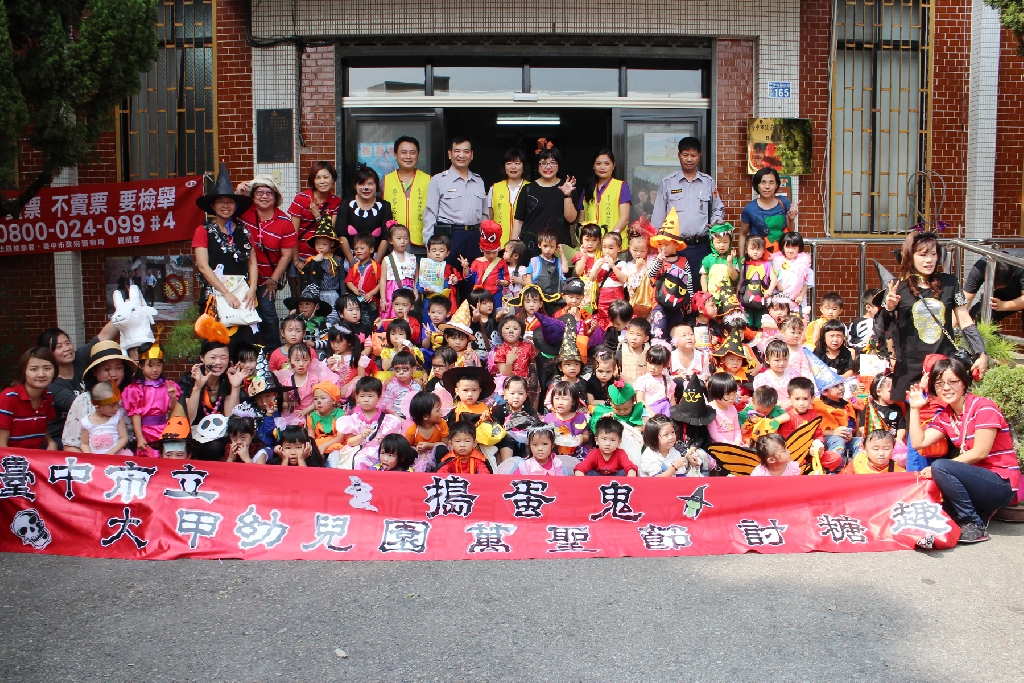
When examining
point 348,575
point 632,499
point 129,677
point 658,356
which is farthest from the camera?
point 658,356

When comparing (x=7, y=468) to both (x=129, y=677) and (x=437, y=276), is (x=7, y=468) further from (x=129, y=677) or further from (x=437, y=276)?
(x=437, y=276)

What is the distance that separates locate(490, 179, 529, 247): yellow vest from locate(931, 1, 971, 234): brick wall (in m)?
4.96

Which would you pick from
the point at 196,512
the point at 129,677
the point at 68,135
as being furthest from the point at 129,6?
the point at 129,677

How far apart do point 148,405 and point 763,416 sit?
175 inches

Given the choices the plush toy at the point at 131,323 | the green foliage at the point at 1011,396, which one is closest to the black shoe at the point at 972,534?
the green foliage at the point at 1011,396

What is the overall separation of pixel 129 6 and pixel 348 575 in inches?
187

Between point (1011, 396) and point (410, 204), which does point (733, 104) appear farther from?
point (1011, 396)

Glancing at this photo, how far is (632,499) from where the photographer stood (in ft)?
17.8

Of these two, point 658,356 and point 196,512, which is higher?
point 658,356

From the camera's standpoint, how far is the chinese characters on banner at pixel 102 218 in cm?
999

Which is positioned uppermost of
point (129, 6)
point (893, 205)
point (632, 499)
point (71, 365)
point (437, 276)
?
point (129, 6)

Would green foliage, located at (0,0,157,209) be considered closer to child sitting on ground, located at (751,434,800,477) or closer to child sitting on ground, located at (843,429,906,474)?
child sitting on ground, located at (751,434,800,477)

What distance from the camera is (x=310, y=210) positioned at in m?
8.58

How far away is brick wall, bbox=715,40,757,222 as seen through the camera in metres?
10.1
